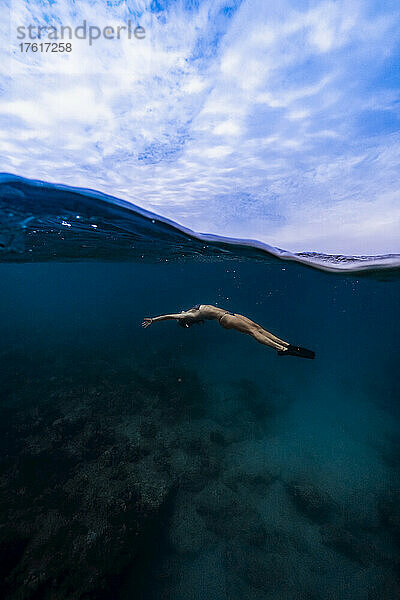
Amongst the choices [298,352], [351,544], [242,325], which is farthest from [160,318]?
[351,544]

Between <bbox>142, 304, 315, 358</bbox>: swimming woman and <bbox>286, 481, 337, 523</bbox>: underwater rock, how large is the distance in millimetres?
9904

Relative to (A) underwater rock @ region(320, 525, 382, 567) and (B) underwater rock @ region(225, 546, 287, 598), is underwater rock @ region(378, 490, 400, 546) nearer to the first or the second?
(A) underwater rock @ region(320, 525, 382, 567)

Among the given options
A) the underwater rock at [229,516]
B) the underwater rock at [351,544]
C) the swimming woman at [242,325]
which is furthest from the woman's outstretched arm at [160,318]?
the underwater rock at [351,544]

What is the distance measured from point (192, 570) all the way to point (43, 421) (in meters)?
10.1

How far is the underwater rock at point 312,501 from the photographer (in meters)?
10.7

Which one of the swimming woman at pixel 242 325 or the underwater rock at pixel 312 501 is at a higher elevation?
the swimming woman at pixel 242 325

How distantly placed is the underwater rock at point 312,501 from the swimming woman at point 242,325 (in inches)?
390

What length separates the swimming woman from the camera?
224 inches

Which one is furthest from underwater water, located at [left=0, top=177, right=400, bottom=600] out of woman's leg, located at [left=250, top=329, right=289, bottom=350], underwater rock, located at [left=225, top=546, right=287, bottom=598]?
woman's leg, located at [left=250, top=329, right=289, bottom=350]

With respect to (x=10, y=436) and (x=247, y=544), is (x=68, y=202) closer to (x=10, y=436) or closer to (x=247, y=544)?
(x=10, y=436)

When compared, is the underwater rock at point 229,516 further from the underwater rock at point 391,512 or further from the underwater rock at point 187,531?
the underwater rock at point 391,512

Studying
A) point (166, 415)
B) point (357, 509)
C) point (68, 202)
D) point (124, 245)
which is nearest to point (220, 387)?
point (166, 415)

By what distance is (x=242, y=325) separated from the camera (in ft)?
20.8

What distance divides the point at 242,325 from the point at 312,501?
1068cm
